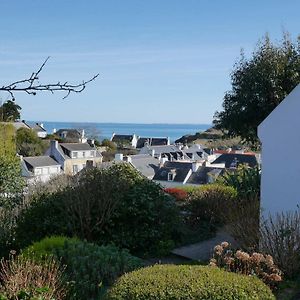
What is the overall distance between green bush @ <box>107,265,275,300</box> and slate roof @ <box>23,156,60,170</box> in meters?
36.3

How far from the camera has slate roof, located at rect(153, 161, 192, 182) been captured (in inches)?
1467

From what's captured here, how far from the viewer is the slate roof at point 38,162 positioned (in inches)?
1619

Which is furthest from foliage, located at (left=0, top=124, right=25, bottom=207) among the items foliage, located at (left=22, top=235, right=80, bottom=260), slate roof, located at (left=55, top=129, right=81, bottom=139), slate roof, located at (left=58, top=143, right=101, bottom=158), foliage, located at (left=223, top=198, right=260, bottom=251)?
slate roof, located at (left=55, top=129, right=81, bottom=139)

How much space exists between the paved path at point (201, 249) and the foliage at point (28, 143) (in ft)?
126

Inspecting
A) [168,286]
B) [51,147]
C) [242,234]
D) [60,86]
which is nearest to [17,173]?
[242,234]

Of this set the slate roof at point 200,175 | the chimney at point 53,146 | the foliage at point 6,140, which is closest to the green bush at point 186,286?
the foliage at point 6,140

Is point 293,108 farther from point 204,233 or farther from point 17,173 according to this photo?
point 17,173

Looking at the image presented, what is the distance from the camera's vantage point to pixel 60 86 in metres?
2.34

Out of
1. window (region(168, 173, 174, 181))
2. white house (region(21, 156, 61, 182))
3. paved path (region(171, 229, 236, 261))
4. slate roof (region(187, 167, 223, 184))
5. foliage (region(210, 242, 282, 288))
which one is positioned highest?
foliage (region(210, 242, 282, 288))

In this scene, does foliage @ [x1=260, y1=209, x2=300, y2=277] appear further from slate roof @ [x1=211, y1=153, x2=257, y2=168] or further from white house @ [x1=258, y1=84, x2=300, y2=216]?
slate roof @ [x1=211, y1=153, x2=257, y2=168]

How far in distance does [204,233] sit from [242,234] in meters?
3.27

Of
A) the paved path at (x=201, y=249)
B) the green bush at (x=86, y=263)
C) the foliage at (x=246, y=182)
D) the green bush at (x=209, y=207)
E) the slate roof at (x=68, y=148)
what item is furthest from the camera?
the slate roof at (x=68, y=148)

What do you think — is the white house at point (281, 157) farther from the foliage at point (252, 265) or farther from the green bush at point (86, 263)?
the green bush at point (86, 263)

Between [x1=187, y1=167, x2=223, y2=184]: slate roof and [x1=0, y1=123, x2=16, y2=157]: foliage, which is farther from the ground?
[x1=0, y1=123, x2=16, y2=157]: foliage
